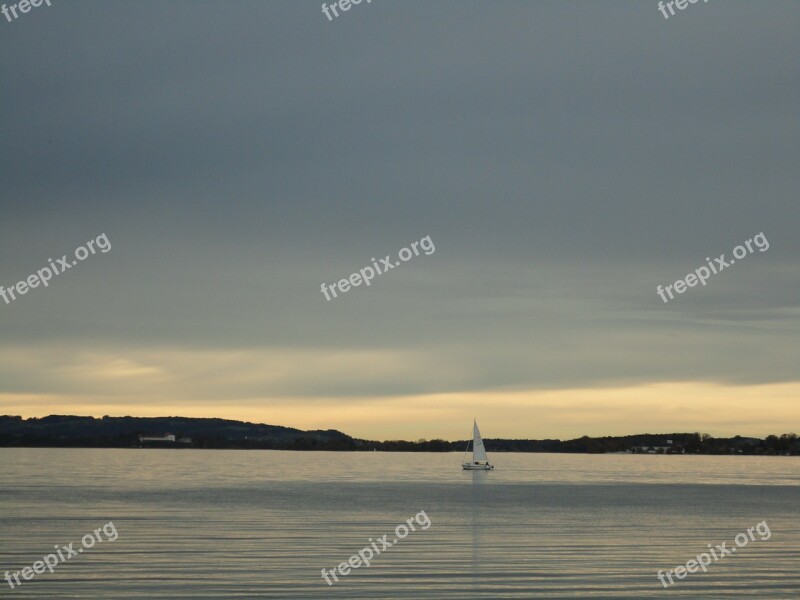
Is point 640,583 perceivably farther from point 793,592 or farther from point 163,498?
point 163,498

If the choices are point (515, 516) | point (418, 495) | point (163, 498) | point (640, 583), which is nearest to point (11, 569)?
point (640, 583)

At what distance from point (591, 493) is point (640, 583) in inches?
3639

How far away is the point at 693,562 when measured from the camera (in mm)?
55688
